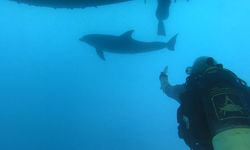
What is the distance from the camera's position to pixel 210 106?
405 cm

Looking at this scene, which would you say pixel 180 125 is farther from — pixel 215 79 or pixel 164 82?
pixel 164 82

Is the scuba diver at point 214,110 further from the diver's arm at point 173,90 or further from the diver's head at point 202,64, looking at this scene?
the diver's arm at point 173,90

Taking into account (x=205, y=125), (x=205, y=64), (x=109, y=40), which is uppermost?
(x=109, y=40)

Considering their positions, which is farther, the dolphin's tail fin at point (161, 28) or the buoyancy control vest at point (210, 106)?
the dolphin's tail fin at point (161, 28)

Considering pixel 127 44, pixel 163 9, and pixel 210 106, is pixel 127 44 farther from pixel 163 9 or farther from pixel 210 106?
pixel 210 106

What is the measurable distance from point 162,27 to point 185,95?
7399 mm

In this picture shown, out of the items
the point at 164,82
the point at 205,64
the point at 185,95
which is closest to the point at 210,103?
the point at 185,95

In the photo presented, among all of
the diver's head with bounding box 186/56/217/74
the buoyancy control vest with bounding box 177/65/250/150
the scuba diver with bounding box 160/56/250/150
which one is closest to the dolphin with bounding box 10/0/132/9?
the diver's head with bounding box 186/56/217/74

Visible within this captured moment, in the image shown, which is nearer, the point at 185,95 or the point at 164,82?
the point at 185,95

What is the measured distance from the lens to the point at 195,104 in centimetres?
436

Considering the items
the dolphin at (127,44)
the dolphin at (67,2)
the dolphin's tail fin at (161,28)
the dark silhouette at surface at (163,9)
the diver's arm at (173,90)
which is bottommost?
the diver's arm at (173,90)

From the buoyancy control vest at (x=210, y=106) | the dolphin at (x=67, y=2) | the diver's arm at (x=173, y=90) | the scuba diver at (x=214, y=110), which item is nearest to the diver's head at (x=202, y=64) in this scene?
the scuba diver at (x=214, y=110)

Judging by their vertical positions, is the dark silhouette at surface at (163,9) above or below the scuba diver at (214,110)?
above

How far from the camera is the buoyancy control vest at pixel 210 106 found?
391 centimetres
